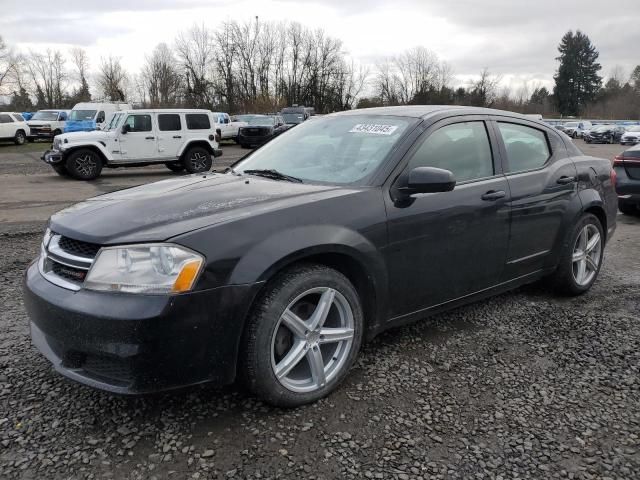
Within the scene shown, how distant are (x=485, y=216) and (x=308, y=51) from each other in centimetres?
6223

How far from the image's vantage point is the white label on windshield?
3.37 m

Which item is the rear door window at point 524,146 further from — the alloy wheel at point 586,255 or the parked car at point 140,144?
the parked car at point 140,144

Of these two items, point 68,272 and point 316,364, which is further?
point 316,364

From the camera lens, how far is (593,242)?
4.49 meters

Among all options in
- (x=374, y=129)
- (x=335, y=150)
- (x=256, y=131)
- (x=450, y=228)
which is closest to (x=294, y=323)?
(x=450, y=228)

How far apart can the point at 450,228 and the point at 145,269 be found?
184cm

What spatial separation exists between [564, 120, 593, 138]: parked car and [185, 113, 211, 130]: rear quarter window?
35.7m

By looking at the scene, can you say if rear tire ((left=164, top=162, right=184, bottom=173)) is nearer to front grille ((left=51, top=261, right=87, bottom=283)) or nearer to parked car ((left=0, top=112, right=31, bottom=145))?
front grille ((left=51, top=261, right=87, bottom=283))

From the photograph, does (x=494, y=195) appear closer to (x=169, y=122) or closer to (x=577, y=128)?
(x=169, y=122)

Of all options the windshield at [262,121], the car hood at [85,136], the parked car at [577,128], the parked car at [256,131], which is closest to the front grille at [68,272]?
the car hood at [85,136]

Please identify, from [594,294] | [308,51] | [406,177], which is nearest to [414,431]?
[406,177]

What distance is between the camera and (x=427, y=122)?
11.0ft

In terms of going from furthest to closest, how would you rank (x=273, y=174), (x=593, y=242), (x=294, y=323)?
(x=593, y=242) → (x=273, y=174) → (x=294, y=323)

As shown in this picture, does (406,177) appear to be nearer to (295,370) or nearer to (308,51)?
(295,370)
